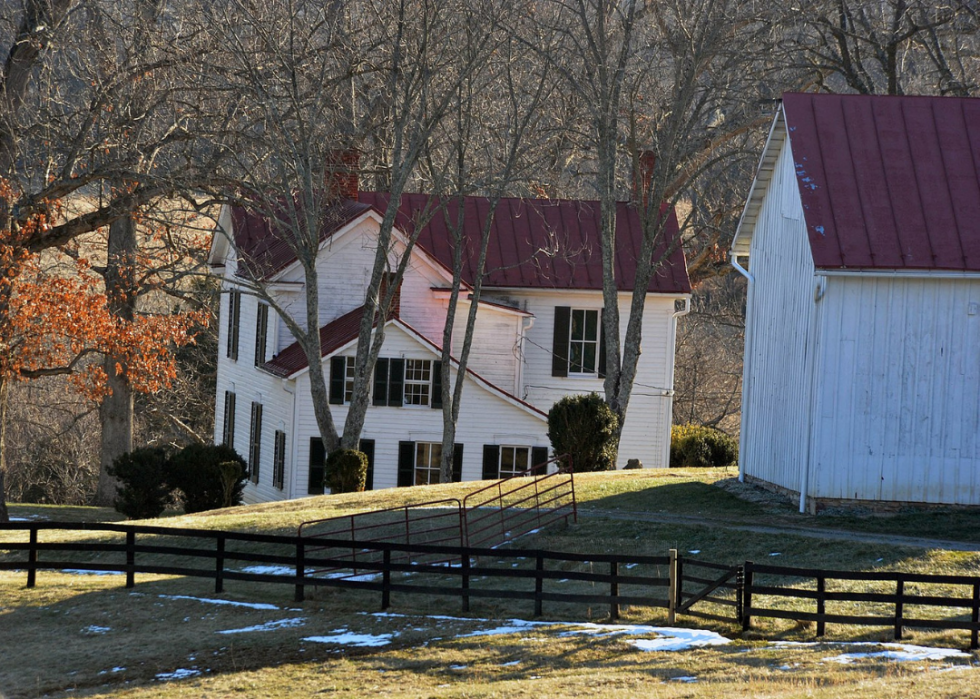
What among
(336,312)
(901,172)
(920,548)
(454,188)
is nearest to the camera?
(920,548)

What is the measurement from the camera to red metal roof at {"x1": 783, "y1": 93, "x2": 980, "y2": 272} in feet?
62.9

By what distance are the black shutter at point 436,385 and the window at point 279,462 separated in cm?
418

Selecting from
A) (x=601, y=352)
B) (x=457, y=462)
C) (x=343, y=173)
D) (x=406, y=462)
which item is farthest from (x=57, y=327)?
(x=601, y=352)

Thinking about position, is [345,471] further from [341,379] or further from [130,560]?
[130,560]

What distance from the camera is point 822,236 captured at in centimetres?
1931

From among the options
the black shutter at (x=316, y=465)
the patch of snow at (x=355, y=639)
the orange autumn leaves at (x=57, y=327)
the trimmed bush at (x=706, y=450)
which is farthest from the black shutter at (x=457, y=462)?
the patch of snow at (x=355, y=639)

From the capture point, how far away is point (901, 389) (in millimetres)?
19203

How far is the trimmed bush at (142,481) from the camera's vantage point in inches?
1158

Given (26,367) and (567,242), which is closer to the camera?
(26,367)

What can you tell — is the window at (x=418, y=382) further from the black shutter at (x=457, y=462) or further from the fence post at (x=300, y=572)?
the fence post at (x=300, y=572)

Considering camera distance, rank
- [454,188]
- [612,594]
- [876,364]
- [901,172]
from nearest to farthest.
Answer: [612,594]
[876,364]
[901,172]
[454,188]

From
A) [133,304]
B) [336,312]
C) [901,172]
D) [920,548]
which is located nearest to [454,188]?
[336,312]

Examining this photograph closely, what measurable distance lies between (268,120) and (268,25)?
7.13 feet

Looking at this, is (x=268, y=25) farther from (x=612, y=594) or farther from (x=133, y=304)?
(x=612, y=594)
